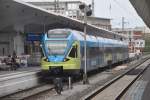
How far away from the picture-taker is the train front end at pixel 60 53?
28.1 m

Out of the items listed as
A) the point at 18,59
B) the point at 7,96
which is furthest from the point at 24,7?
the point at 7,96

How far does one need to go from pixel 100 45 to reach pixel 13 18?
320 inches

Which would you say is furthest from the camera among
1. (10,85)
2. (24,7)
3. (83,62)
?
(24,7)

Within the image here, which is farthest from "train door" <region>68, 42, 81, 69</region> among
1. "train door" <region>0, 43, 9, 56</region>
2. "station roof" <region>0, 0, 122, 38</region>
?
"train door" <region>0, 43, 9, 56</region>

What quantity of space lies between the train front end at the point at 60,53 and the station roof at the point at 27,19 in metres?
6.32

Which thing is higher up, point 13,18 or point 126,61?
point 13,18

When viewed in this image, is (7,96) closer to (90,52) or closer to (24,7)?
(90,52)

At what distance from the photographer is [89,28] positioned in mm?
51250

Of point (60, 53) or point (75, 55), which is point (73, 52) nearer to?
point (75, 55)

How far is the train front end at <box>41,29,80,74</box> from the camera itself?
92.3 ft

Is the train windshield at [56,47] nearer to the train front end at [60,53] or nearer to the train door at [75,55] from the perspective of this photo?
the train front end at [60,53]

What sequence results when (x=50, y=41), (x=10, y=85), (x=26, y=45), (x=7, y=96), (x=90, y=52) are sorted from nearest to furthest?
(x=7, y=96) < (x=10, y=85) < (x=50, y=41) < (x=90, y=52) < (x=26, y=45)

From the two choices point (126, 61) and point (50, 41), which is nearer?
point (50, 41)

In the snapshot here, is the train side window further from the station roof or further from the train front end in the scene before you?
the station roof
